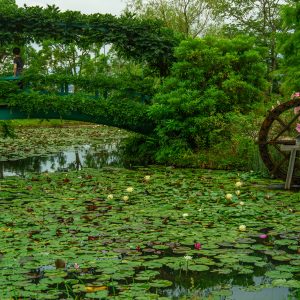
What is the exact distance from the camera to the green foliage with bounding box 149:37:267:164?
15.0 meters

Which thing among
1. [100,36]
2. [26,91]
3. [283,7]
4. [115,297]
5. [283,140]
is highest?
[283,7]

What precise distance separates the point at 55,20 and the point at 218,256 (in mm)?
11720

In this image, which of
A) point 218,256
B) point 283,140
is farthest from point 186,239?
point 283,140

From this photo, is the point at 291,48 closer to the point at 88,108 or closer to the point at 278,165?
the point at 88,108

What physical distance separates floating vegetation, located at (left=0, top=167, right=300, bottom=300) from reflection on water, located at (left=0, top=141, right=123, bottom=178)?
4174mm

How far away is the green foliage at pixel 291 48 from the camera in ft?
65.8

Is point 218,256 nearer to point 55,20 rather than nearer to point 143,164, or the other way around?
point 143,164

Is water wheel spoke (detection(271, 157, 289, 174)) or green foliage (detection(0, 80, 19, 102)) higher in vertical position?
green foliage (detection(0, 80, 19, 102))

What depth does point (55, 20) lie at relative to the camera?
642 inches

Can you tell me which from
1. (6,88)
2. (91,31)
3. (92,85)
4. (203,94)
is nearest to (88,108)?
(92,85)

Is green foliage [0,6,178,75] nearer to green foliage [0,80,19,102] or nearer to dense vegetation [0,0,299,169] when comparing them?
dense vegetation [0,0,299,169]

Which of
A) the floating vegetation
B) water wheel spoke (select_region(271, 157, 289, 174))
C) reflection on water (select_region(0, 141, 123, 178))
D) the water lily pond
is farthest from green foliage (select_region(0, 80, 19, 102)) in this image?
water wheel spoke (select_region(271, 157, 289, 174))

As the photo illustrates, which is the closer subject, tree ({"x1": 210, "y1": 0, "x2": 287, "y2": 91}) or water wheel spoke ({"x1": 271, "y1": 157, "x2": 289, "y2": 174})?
water wheel spoke ({"x1": 271, "y1": 157, "x2": 289, "y2": 174})

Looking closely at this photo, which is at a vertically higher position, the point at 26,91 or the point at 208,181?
the point at 26,91
